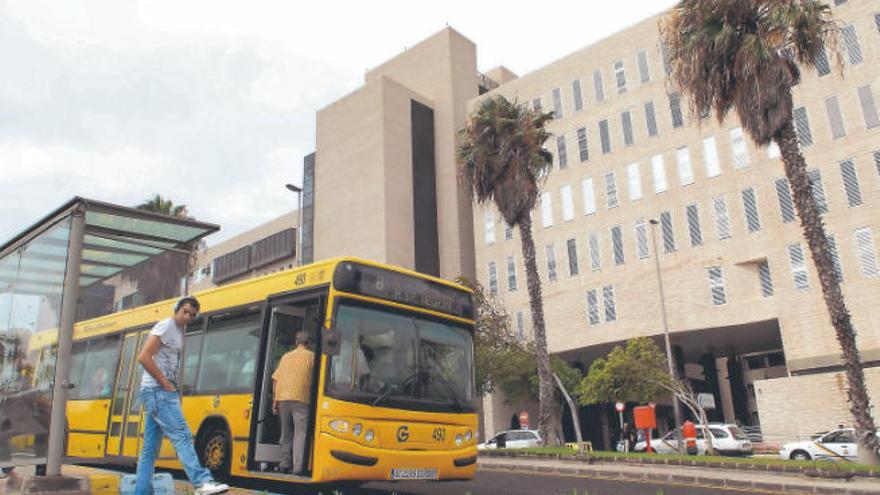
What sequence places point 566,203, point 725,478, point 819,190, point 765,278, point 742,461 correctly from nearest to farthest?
point 725,478 < point 742,461 < point 819,190 < point 765,278 < point 566,203

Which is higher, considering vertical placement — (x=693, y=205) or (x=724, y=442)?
(x=693, y=205)

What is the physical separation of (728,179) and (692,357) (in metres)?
14.9

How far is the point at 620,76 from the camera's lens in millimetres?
42250

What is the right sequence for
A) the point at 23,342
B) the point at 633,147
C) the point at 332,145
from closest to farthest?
1. the point at 23,342
2. the point at 633,147
3. the point at 332,145

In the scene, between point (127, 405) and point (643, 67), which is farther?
point (643, 67)

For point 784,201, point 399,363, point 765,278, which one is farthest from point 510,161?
point 399,363

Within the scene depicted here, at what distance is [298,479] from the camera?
26.2ft

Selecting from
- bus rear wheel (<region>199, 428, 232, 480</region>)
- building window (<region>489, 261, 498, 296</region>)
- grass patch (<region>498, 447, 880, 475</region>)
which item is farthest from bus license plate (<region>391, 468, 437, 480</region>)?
building window (<region>489, 261, 498, 296</region>)

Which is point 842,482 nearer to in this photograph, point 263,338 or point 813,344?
point 263,338

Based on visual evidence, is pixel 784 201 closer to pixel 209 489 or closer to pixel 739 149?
pixel 739 149

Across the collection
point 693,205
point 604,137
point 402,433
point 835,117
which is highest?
point 604,137

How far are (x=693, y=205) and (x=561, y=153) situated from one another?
979 cm

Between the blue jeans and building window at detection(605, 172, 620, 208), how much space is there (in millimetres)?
36969

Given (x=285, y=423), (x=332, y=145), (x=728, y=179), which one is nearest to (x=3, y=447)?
(x=285, y=423)
